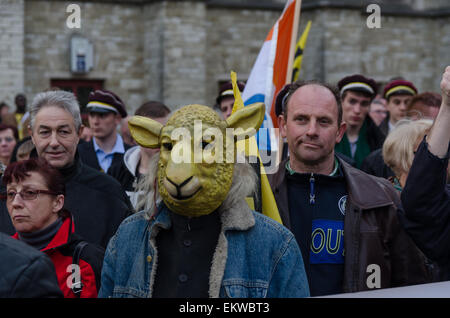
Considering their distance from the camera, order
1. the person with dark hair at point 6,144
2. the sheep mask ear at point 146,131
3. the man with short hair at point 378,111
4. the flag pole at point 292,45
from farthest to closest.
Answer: the man with short hair at point 378,111, the person with dark hair at point 6,144, the flag pole at point 292,45, the sheep mask ear at point 146,131

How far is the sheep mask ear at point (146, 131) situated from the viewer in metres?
2.68

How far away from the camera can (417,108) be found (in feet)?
19.9

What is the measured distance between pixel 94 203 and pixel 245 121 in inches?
71.3

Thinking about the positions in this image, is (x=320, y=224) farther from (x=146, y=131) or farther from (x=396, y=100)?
Result: (x=396, y=100)

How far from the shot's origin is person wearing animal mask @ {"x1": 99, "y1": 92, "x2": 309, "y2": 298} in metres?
2.51

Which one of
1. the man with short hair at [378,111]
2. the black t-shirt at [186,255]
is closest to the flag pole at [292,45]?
the black t-shirt at [186,255]

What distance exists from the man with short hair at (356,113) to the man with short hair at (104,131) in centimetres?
217

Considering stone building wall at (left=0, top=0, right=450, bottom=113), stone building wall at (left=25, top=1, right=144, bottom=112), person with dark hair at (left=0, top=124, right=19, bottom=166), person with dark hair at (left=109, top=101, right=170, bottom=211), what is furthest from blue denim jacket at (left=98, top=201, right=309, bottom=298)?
stone building wall at (left=25, top=1, right=144, bottom=112)

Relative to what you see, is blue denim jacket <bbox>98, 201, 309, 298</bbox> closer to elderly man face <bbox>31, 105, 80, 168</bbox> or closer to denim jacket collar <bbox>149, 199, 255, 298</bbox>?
denim jacket collar <bbox>149, 199, 255, 298</bbox>

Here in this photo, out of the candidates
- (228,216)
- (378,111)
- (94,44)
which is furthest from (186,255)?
(94,44)

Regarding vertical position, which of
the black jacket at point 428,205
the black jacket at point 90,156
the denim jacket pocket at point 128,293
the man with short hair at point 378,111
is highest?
the man with short hair at point 378,111

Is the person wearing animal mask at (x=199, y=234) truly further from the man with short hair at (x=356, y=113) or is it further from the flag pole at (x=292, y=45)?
the man with short hair at (x=356, y=113)

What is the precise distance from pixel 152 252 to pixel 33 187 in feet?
3.68
